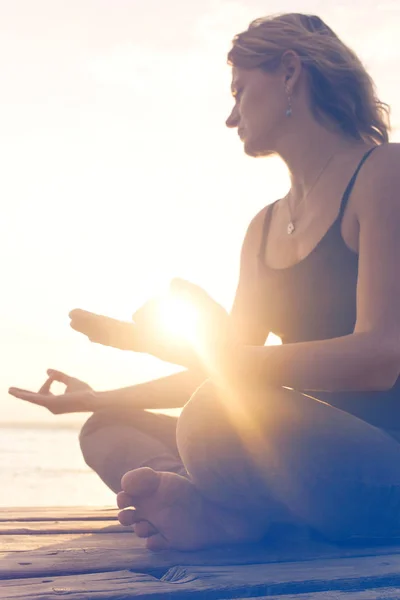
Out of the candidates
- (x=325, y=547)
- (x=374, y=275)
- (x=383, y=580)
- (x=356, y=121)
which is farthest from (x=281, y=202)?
(x=383, y=580)

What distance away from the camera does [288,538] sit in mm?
1889

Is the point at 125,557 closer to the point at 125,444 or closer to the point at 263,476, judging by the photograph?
the point at 263,476

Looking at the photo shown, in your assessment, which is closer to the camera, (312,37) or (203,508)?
(203,508)

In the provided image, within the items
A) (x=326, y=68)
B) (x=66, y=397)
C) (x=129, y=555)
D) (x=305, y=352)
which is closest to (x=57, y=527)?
(x=66, y=397)

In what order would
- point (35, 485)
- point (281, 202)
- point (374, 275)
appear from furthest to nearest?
1. point (35, 485)
2. point (281, 202)
3. point (374, 275)

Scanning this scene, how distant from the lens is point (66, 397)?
2.50 m

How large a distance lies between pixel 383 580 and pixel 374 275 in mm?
679

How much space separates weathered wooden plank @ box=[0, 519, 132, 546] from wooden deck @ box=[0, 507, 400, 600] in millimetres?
130

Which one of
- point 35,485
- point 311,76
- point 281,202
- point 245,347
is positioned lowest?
point 35,485

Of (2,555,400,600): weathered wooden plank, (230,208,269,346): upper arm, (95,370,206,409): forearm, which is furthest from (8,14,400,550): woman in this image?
(95,370,206,409): forearm

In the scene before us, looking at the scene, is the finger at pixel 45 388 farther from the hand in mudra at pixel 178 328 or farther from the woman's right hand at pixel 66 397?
the hand in mudra at pixel 178 328

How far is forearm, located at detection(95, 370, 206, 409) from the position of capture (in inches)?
95.7

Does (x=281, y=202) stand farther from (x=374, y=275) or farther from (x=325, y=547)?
(x=325, y=547)

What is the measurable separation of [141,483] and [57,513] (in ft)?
3.83
